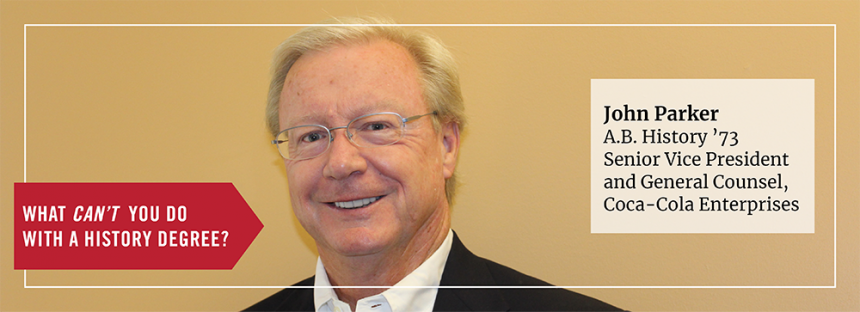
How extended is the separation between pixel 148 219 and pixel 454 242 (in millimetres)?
1088

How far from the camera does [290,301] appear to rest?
186 centimetres

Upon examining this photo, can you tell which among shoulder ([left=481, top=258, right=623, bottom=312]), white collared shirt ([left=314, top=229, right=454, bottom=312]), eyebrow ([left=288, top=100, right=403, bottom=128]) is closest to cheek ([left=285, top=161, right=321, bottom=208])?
eyebrow ([left=288, top=100, right=403, bottom=128])

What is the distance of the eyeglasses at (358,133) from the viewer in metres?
1.50

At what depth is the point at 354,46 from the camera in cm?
160

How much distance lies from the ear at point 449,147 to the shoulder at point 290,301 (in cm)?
58

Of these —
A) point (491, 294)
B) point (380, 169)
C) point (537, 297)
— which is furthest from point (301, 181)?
point (537, 297)

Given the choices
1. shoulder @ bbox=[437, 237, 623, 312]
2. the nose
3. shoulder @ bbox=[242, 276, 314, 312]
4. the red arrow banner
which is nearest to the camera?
the nose

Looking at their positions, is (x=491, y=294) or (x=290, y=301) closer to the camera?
(x=491, y=294)

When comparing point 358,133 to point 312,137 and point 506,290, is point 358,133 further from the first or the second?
point 506,290

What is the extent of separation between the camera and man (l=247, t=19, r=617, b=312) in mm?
1504

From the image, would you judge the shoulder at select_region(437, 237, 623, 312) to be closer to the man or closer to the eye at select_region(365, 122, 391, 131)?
the man

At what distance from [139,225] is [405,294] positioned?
105cm

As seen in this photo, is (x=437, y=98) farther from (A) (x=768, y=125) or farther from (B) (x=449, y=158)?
(A) (x=768, y=125)

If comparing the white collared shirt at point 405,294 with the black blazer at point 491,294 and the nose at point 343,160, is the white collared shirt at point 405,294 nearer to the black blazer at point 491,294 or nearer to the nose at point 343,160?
the black blazer at point 491,294
